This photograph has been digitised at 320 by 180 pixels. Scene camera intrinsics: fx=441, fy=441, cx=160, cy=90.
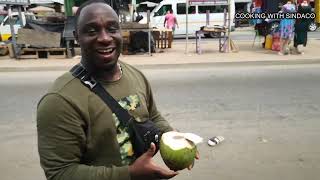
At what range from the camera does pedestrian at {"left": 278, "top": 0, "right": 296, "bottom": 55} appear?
44.6 ft

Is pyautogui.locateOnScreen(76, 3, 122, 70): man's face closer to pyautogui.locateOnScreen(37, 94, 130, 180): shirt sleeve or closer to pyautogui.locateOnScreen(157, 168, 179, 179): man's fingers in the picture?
pyautogui.locateOnScreen(37, 94, 130, 180): shirt sleeve

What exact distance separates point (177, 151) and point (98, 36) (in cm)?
58

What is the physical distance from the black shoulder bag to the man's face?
2.8 inches

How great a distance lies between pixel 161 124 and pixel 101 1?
672 mm

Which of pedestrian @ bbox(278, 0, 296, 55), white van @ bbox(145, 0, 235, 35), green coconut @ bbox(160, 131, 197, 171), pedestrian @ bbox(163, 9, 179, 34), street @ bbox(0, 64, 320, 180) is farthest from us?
white van @ bbox(145, 0, 235, 35)

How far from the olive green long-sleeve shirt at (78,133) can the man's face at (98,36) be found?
0.34ft

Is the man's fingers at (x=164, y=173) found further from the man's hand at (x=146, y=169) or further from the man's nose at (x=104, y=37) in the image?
the man's nose at (x=104, y=37)

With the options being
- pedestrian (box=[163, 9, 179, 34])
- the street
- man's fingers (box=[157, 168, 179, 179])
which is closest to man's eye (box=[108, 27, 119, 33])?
man's fingers (box=[157, 168, 179, 179])

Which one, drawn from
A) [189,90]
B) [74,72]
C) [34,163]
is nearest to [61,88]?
[74,72]

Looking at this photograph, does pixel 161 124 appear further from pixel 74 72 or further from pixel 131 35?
pixel 131 35

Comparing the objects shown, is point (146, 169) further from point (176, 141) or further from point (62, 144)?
point (62, 144)

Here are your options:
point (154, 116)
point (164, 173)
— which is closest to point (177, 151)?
point (164, 173)

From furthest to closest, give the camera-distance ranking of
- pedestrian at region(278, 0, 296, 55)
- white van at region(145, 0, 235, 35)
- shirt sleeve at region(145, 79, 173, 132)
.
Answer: white van at region(145, 0, 235, 35) → pedestrian at region(278, 0, 296, 55) → shirt sleeve at region(145, 79, 173, 132)

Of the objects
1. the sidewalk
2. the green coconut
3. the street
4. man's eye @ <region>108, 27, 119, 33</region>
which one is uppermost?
man's eye @ <region>108, 27, 119, 33</region>
